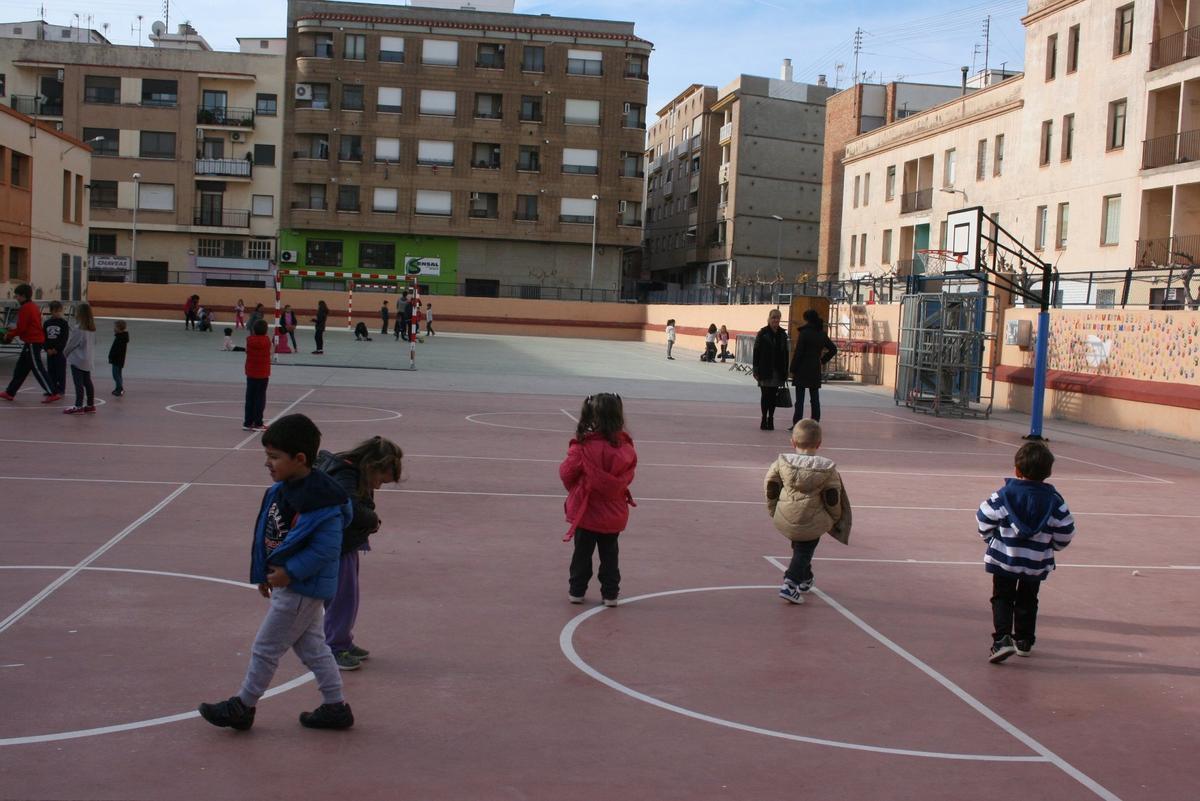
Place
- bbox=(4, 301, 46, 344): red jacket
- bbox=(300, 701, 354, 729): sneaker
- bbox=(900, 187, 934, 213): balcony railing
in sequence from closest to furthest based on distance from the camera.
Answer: bbox=(300, 701, 354, 729): sneaker → bbox=(4, 301, 46, 344): red jacket → bbox=(900, 187, 934, 213): balcony railing

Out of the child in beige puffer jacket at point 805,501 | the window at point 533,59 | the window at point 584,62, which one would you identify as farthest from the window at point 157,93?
the child in beige puffer jacket at point 805,501

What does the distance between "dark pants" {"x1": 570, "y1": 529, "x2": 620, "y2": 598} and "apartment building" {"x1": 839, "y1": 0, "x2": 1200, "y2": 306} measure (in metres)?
23.6

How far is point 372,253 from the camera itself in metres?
70.7

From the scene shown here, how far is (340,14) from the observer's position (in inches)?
2719

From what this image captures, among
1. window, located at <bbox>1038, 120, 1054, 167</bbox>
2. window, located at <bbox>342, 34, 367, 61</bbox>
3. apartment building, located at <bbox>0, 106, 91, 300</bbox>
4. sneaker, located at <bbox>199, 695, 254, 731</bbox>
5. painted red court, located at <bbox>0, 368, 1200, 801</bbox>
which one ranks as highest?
window, located at <bbox>342, 34, 367, 61</bbox>

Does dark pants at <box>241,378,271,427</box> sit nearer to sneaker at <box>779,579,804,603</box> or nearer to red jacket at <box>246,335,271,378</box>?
red jacket at <box>246,335,271,378</box>

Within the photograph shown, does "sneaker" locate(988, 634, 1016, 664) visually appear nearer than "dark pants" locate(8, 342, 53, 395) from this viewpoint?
Yes

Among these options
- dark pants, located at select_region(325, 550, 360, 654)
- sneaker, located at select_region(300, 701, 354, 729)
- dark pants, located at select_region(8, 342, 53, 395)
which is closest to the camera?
sneaker, located at select_region(300, 701, 354, 729)

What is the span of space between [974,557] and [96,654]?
23.4ft

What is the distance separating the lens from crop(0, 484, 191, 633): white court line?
7.10 meters

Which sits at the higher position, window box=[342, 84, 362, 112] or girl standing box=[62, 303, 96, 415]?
window box=[342, 84, 362, 112]

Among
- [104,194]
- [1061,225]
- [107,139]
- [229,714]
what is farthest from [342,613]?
[107,139]

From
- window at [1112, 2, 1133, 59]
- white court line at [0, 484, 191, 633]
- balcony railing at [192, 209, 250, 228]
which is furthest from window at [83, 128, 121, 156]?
white court line at [0, 484, 191, 633]

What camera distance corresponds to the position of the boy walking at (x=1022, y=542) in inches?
281
